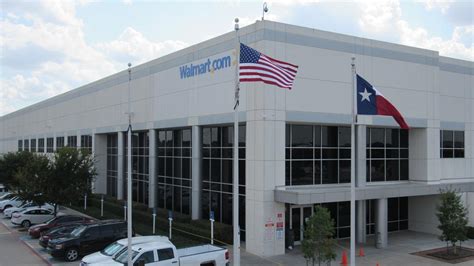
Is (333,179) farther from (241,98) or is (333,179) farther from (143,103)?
(143,103)

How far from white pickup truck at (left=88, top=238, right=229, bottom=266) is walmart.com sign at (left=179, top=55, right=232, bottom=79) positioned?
1143 cm

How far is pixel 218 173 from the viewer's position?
29422mm

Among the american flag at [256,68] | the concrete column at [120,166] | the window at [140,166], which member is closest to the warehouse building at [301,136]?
the window at [140,166]

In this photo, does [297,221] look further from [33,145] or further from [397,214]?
[33,145]

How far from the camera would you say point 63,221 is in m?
28.9

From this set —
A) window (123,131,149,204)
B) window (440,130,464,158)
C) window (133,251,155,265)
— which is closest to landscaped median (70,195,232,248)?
window (123,131,149,204)

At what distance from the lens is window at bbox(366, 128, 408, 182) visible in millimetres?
29312

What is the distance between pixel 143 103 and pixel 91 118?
13938 millimetres

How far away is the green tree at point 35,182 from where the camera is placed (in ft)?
101

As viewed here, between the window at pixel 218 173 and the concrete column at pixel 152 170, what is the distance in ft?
19.8

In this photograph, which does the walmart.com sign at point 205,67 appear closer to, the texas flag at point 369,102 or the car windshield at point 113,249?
the texas flag at point 369,102

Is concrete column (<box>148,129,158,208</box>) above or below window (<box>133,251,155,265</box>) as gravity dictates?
above

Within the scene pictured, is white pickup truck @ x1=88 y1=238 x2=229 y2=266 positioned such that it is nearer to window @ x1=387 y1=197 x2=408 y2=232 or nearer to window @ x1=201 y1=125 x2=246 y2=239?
window @ x1=201 y1=125 x2=246 y2=239

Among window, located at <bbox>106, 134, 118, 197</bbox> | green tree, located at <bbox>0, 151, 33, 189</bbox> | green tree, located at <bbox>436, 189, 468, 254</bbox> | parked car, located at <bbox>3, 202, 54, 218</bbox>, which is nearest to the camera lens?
green tree, located at <bbox>436, 189, 468, 254</bbox>
